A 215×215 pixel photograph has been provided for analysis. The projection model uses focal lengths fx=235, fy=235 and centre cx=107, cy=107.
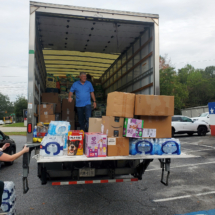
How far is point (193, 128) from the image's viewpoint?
607 inches

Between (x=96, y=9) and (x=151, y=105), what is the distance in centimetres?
214

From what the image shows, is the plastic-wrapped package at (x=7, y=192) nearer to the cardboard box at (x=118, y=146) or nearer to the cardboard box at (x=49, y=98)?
the cardboard box at (x=118, y=146)

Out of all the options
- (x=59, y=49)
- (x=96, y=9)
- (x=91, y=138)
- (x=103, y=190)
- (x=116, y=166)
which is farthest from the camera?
(x=59, y=49)

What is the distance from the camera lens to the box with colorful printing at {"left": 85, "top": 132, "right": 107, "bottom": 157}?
3.42m

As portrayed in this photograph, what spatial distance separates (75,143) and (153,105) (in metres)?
1.38

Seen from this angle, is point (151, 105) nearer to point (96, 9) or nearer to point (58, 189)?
point (96, 9)

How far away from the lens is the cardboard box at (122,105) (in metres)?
3.69

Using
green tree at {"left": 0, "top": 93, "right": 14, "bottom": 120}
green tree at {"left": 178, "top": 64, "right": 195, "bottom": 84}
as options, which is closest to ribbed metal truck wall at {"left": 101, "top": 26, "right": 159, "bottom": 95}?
green tree at {"left": 178, "top": 64, "right": 195, "bottom": 84}

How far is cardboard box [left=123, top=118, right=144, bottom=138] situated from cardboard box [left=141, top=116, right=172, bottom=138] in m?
0.21

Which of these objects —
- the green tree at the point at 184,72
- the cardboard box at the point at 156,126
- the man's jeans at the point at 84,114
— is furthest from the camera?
the green tree at the point at 184,72

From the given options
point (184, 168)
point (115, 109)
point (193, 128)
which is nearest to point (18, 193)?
point (115, 109)

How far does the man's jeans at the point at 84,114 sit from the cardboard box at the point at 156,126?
7.21 ft

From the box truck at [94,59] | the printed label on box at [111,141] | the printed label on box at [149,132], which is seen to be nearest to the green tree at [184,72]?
the box truck at [94,59]

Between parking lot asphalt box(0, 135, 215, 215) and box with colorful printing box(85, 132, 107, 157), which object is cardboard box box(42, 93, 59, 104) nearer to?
parking lot asphalt box(0, 135, 215, 215)
